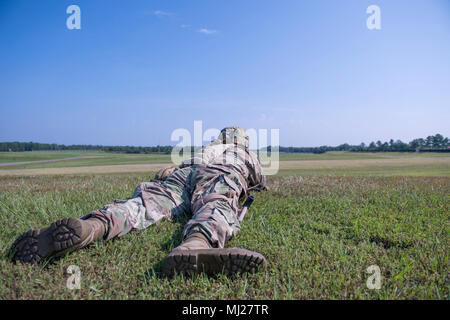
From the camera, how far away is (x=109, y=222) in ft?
8.77

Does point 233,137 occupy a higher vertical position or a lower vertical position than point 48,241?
higher

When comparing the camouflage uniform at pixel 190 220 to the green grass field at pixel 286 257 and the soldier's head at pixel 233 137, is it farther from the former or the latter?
the soldier's head at pixel 233 137

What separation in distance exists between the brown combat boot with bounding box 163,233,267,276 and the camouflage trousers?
39 centimetres

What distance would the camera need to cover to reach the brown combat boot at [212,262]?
76.0 inches

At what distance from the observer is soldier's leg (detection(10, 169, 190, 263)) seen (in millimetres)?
2125

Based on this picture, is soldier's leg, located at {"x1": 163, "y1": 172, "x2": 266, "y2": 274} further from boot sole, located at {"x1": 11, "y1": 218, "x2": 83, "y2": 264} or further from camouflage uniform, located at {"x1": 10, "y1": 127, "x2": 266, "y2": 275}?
boot sole, located at {"x1": 11, "y1": 218, "x2": 83, "y2": 264}

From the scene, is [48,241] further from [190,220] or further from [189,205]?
[189,205]

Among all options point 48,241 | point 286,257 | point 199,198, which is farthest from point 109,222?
point 286,257

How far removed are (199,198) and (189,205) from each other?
1.51 feet

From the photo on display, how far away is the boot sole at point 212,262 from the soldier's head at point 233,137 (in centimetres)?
339

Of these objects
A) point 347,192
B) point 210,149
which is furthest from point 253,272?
point 347,192

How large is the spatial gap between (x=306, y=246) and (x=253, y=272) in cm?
75

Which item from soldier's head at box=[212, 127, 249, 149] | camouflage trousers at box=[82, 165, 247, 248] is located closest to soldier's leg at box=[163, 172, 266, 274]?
camouflage trousers at box=[82, 165, 247, 248]
